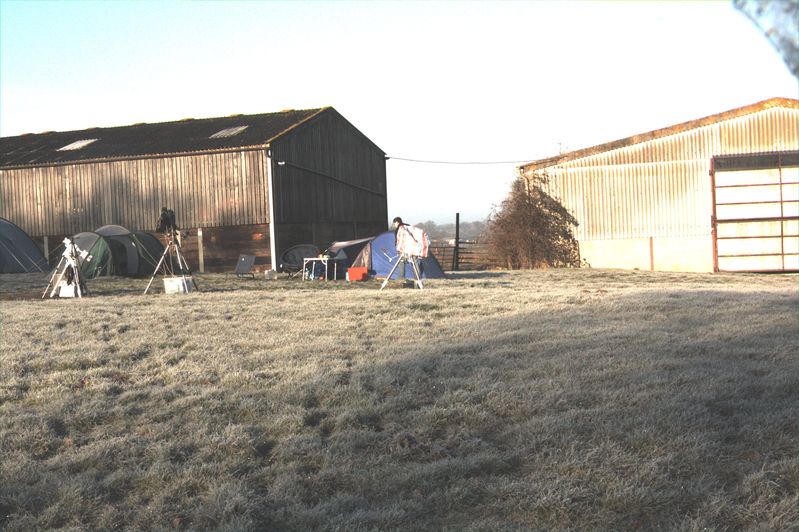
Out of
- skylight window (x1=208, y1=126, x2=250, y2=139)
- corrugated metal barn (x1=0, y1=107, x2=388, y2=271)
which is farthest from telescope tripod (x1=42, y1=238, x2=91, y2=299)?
skylight window (x1=208, y1=126, x2=250, y2=139)

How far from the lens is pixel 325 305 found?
1190cm

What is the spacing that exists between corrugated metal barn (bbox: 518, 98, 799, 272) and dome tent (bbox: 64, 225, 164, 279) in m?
14.3

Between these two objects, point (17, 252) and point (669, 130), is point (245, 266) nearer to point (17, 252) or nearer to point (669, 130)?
point (17, 252)

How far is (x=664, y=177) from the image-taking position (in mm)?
24688

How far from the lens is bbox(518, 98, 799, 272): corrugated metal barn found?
2375cm

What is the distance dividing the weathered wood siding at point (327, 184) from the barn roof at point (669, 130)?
8391 millimetres

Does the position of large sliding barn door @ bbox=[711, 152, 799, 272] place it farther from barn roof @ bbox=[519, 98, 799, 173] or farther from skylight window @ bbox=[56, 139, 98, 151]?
skylight window @ bbox=[56, 139, 98, 151]

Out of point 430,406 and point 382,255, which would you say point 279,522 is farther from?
point 382,255

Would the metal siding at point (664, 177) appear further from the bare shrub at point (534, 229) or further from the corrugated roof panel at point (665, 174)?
the bare shrub at point (534, 229)

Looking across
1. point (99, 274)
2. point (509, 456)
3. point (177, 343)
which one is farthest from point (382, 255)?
point (509, 456)

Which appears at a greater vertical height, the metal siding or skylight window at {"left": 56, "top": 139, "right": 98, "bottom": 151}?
skylight window at {"left": 56, "top": 139, "right": 98, "bottom": 151}

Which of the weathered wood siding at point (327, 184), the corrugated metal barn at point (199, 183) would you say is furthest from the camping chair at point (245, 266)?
the weathered wood siding at point (327, 184)

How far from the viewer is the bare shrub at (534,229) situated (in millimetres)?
26109

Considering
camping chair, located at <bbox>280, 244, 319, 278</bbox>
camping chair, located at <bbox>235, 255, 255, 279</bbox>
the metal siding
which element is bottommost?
camping chair, located at <bbox>235, 255, 255, 279</bbox>
